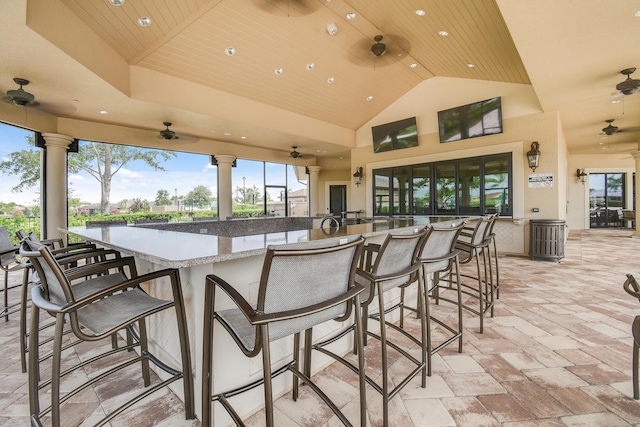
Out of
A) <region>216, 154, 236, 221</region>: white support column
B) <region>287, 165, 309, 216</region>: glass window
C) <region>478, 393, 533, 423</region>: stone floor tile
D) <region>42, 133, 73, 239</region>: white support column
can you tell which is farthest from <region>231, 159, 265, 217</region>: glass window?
<region>478, 393, 533, 423</region>: stone floor tile

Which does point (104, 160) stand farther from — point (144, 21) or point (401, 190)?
point (401, 190)

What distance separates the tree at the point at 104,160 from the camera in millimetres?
6109

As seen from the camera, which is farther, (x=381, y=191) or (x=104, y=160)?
(x=381, y=191)

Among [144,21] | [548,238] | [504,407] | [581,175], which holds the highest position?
[144,21]

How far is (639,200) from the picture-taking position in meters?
8.37

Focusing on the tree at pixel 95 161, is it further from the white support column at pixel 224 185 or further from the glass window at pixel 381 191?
the glass window at pixel 381 191

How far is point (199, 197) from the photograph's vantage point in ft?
26.2

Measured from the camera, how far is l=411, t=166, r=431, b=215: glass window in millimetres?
7203

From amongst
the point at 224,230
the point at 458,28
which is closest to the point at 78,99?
the point at 224,230

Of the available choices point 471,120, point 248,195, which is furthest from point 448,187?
point 248,195

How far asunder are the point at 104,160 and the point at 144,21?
4160 millimetres

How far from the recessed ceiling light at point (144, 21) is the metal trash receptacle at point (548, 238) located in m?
7.21

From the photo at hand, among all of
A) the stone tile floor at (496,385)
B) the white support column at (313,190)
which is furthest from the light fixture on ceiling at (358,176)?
the stone tile floor at (496,385)

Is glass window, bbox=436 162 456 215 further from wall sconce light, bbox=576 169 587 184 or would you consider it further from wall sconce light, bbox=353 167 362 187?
wall sconce light, bbox=576 169 587 184
